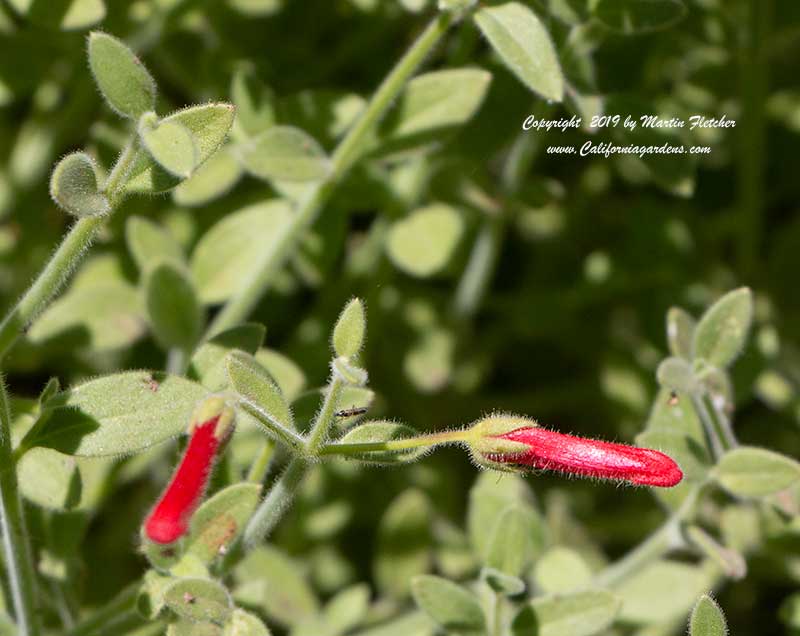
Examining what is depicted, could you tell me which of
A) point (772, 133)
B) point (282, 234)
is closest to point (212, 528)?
point (282, 234)

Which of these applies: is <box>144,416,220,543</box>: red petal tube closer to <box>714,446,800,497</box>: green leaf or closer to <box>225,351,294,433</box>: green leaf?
<box>225,351,294,433</box>: green leaf

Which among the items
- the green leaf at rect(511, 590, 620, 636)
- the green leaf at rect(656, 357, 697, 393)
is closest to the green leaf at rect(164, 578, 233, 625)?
the green leaf at rect(511, 590, 620, 636)

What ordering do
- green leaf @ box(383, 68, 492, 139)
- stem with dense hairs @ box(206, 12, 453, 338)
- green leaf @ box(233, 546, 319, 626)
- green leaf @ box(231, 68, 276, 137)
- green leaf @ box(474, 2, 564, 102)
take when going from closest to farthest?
green leaf @ box(474, 2, 564, 102), stem with dense hairs @ box(206, 12, 453, 338), green leaf @ box(383, 68, 492, 139), green leaf @ box(231, 68, 276, 137), green leaf @ box(233, 546, 319, 626)

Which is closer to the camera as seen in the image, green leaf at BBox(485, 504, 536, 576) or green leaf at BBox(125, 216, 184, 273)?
green leaf at BBox(485, 504, 536, 576)

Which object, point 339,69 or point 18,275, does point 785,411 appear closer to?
point 339,69

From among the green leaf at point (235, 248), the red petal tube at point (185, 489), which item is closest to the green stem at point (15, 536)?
the red petal tube at point (185, 489)

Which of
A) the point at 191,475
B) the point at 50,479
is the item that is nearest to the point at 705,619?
the point at 191,475
